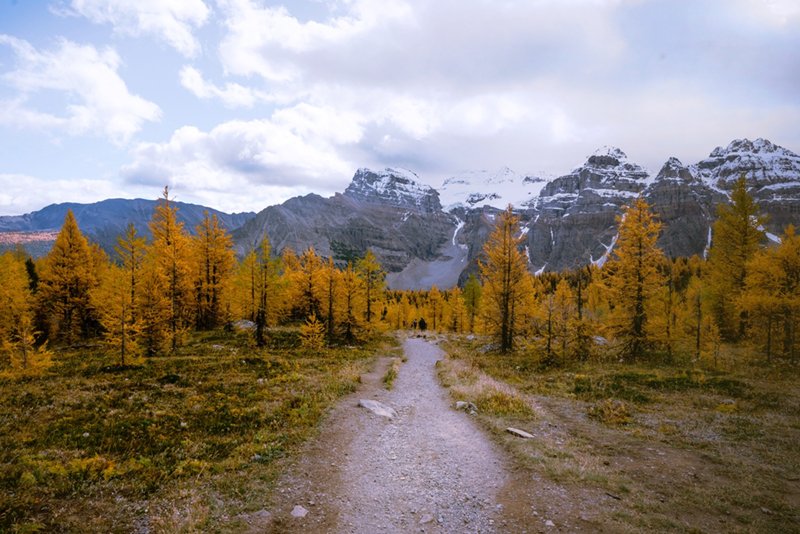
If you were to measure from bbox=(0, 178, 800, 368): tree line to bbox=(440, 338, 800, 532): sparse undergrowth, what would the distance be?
15.5ft

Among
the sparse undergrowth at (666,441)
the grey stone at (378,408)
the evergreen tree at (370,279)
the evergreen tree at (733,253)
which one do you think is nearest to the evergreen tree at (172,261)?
the evergreen tree at (370,279)

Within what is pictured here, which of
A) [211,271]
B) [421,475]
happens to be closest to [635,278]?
[421,475]

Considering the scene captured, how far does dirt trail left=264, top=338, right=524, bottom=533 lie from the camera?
7582mm

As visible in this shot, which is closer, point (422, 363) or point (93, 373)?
point (93, 373)

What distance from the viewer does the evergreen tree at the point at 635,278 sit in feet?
89.4

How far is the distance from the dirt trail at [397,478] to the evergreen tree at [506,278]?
1818 cm

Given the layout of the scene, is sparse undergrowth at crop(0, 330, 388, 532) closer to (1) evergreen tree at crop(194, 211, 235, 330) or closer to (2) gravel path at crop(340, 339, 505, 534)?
(2) gravel path at crop(340, 339, 505, 534)

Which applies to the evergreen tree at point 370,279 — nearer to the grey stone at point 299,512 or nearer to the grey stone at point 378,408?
the grey stone at point 378,408

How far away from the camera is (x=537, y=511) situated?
7973mm

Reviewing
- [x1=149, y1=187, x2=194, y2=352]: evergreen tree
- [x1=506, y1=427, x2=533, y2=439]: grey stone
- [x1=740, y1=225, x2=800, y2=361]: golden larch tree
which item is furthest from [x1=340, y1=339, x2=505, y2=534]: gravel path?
[x1=740, y1=225, x2=800, y2=361]: golden larch tree

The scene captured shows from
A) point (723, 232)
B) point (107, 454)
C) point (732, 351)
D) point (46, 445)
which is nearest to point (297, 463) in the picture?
point (107, 454)

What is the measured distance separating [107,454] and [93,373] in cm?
1327

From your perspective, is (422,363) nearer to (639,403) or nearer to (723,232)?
(639,403)

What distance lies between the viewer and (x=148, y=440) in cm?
1106
